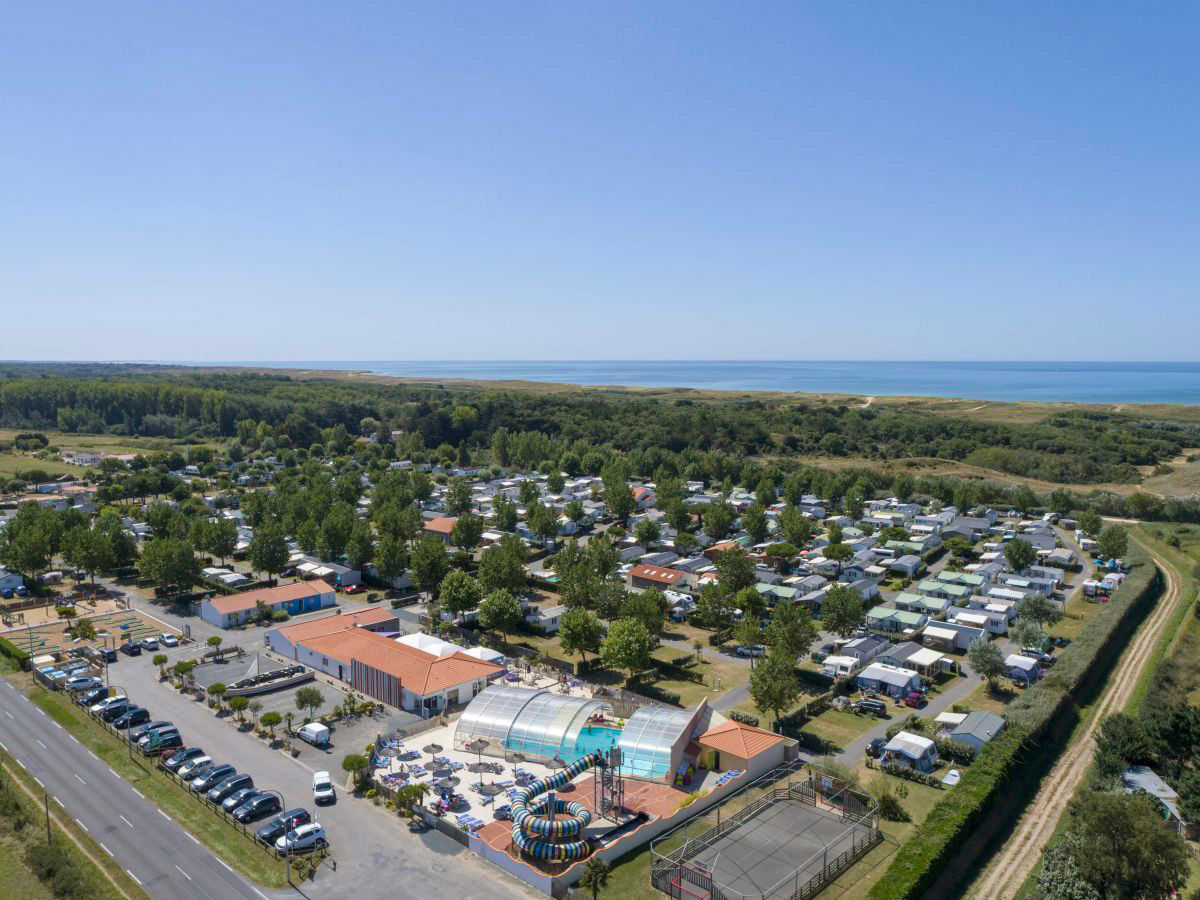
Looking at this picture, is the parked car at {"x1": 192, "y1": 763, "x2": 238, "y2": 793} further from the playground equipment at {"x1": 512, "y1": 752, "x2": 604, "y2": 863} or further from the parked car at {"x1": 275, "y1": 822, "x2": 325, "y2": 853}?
the playground equipment at {"x1": 512, "y1": 752, "x2": 604, "y2": 863}

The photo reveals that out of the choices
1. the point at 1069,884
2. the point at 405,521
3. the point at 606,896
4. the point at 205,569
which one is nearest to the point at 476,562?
the point at 405,521

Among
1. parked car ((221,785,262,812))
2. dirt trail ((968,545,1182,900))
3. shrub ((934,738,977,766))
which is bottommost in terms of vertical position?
dirt trail ((968,545,1182,900))

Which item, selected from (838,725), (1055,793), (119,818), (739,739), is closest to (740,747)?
(739,739)

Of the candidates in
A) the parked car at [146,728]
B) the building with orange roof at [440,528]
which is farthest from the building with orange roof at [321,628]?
the building with orange roof at [440,528]

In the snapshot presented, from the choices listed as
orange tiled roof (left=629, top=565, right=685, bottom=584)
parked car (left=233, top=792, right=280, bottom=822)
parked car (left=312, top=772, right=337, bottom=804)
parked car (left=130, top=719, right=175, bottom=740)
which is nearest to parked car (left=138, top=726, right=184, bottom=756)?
parked car (left=130, top=719, right=175, bottom=740)

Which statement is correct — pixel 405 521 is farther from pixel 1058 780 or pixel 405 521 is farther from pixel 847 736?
pixel 1058 780

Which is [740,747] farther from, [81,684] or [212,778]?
[81,684]
